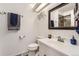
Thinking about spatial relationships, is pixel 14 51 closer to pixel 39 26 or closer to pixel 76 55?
pixel 39 26

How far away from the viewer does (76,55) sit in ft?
2.80

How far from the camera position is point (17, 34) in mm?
1337

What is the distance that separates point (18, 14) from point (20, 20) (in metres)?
0.11

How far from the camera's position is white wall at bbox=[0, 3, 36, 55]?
129cm

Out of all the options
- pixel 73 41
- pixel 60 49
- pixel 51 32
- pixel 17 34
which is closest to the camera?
pixel 60 49

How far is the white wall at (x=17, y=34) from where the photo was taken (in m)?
1.29

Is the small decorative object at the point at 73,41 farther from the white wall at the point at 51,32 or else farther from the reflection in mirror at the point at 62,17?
the reflection in mirror at the point at 62,17

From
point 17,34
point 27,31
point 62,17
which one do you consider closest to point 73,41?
point 62,17

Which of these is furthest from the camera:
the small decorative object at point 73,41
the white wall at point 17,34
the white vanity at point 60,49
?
the white wall at point 17,34

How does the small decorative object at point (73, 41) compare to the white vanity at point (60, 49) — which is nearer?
the white vanity at point (60, 49)

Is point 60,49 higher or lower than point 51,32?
lower

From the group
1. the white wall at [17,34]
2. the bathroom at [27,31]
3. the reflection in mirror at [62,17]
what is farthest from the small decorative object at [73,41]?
the white wall at [17,34]

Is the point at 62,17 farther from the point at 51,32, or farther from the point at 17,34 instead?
the point at 17,34

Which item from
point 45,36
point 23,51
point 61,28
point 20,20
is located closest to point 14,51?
point 23,51
